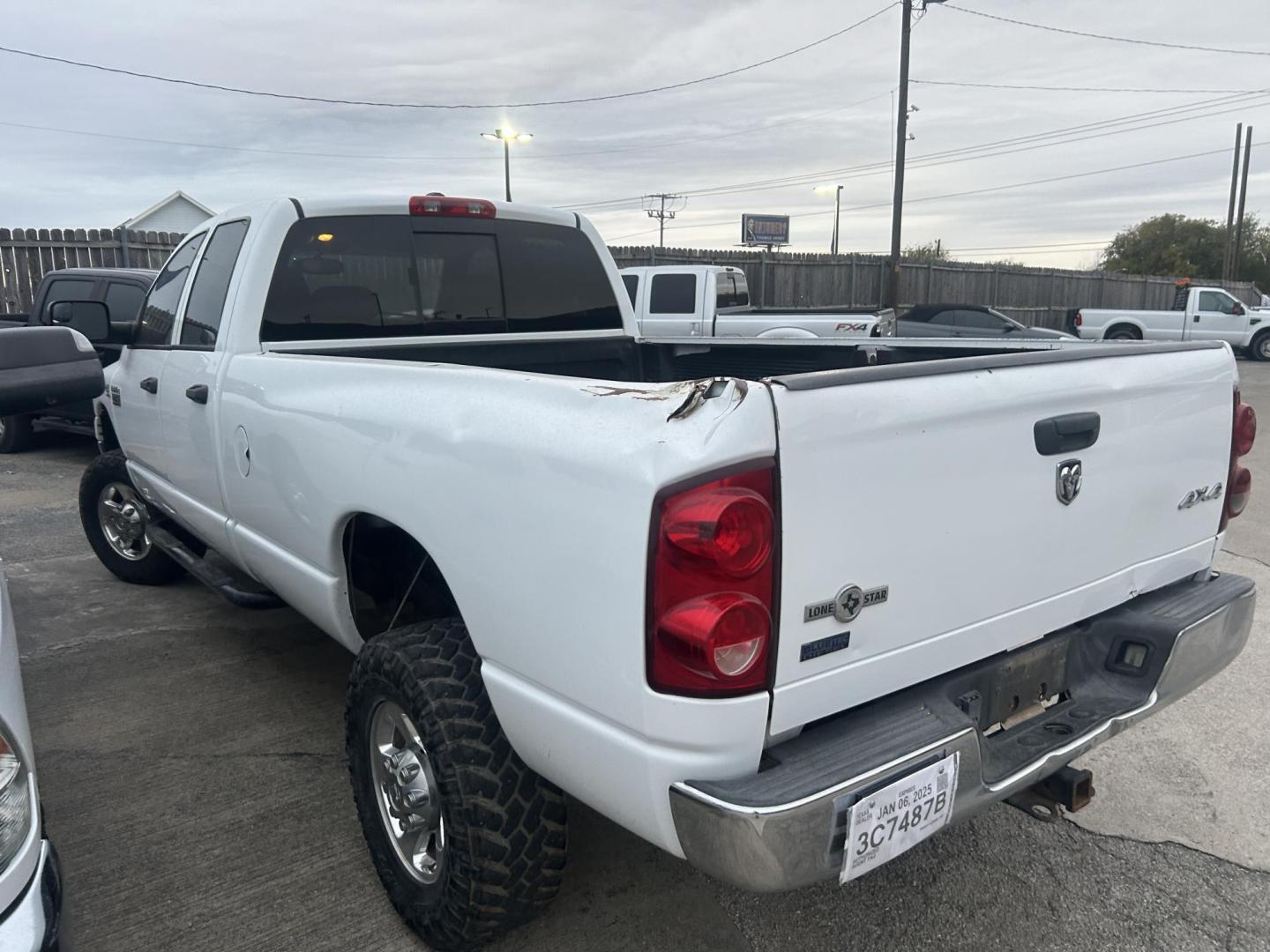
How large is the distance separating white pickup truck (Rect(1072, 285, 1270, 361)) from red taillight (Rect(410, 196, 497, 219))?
2242 centimetres

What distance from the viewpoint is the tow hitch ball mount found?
2.41 meters

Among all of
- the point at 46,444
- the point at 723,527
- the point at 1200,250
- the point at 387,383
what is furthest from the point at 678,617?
the point at 1200,250

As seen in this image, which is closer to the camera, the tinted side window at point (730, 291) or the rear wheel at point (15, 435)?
the rear wheel at point (15, 435)

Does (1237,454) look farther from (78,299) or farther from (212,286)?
(78,299)

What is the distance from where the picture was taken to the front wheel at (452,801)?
2270 millimetres

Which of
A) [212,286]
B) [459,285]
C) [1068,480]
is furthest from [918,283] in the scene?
[1068,480]

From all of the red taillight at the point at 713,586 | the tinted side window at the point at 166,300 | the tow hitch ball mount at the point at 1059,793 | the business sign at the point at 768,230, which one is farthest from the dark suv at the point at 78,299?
the business sign at the point at 768,230

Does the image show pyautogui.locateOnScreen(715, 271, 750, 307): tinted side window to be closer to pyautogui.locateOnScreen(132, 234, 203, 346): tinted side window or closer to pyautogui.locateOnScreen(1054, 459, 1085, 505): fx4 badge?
pyautogui.locateOnScreen(132, 234, 203, 346): tinted side window

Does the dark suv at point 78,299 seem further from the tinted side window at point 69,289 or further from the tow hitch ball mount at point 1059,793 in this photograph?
the tow hitch ball mount at point 1059,793

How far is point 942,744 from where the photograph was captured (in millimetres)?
1976

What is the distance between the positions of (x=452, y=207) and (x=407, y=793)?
7.88ft

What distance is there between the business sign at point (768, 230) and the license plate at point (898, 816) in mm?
45385

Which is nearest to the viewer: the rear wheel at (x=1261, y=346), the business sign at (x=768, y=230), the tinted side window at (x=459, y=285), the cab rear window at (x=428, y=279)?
the cab rear window at (x=428, y=279)

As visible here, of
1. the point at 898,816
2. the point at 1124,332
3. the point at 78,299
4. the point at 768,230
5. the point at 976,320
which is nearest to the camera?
the point at 898,816
